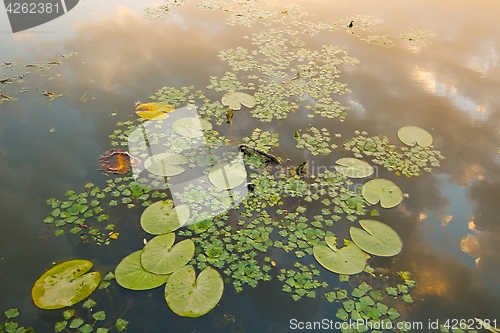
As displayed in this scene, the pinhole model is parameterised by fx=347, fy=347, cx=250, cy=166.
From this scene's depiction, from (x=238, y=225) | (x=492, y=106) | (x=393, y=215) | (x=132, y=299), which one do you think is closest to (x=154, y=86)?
(x=238, y=225)

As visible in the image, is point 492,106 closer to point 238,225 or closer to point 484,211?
point 484,211

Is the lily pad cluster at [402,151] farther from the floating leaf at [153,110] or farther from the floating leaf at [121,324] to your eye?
the floating leaf at [121,324]

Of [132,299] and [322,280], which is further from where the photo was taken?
[322,280]

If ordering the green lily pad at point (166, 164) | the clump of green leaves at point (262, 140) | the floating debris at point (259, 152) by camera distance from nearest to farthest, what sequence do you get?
the green lily pad at point (166, 164) → the floating debris at point (259, 152) → the clump of green leaves at point (262, 140)

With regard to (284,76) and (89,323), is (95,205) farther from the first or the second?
(284,76)

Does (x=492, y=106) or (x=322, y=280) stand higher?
(x=492, y=106)

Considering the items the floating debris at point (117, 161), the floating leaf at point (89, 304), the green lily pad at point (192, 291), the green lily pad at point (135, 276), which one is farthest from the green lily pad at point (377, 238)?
the floating debris at point (117, 161)

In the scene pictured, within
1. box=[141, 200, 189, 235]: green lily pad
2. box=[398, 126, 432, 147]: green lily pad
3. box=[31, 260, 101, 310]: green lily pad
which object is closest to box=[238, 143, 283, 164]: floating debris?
box=[141, 200, 189, 235]: green lily pad
